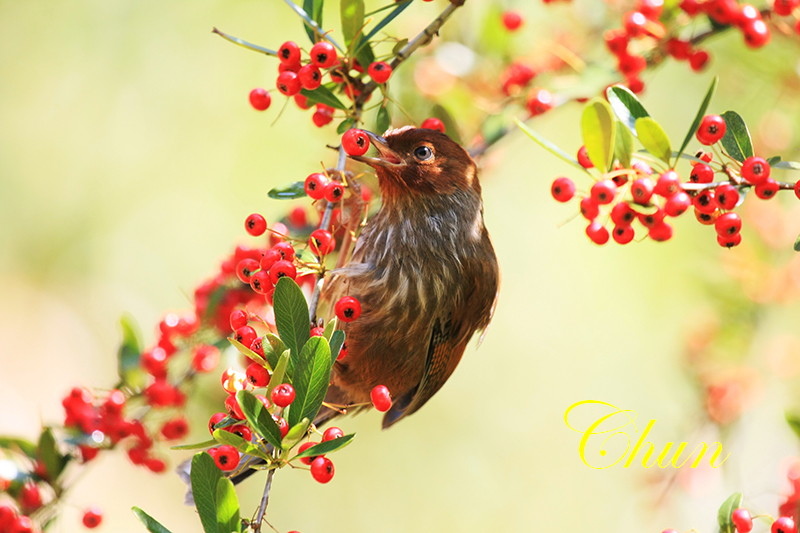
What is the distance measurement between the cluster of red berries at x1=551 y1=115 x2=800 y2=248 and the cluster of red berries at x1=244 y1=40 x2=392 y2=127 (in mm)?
638

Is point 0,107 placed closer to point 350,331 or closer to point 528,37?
point 528,37

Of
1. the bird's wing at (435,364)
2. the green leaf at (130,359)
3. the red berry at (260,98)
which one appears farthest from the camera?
the green leaf at (130,359)

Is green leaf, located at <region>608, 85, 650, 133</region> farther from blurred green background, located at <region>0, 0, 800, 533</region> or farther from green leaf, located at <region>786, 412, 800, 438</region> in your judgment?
blurred green background, located at <region>0, 0, 800, 533</region>

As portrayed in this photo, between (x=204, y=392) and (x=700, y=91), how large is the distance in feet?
14.2

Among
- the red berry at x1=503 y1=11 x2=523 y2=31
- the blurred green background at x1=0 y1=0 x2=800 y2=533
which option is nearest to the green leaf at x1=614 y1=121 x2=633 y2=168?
the red berry at x1=503 y1=11 x2=523 y2=31

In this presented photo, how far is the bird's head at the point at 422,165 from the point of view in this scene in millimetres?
2994

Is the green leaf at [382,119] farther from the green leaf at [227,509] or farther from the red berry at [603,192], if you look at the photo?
the green leaf at [227,509]

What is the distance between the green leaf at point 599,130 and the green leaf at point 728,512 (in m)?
0.93

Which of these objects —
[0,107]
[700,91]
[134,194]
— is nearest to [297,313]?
[700,91]

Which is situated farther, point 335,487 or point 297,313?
point 335,487

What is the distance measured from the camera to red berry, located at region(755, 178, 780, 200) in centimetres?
213

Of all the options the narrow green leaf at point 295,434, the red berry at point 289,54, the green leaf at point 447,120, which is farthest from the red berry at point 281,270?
the green leaf at point 447,120

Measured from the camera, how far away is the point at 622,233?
2271 millimetres

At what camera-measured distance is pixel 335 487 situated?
24.0ft
